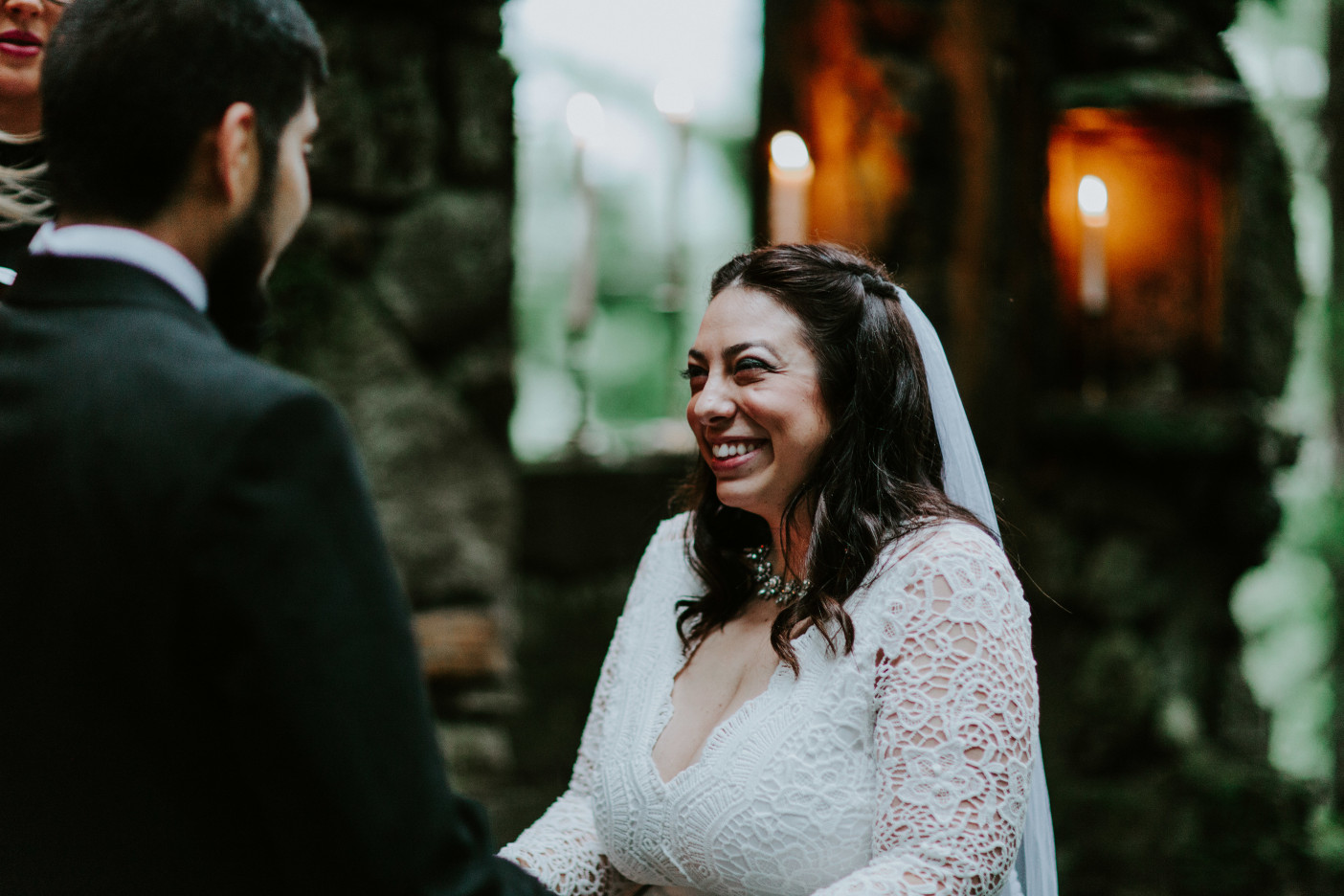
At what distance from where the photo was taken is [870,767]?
1.68 meters

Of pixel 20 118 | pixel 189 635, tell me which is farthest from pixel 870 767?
pixel 20 118

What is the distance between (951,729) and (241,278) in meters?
1.03

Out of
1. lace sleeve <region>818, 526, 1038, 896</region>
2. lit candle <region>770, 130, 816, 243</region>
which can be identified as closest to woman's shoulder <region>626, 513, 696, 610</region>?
lace sleeve <region>818, 526, 1038, 896</region>

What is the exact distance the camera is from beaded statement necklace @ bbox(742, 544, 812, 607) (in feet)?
6.37

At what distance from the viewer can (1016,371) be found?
4.22 metres

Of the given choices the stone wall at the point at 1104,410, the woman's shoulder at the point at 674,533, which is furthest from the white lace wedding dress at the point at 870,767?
the stone wall at the point at 1104,410

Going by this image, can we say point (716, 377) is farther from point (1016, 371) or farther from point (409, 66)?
point (1016, 371)

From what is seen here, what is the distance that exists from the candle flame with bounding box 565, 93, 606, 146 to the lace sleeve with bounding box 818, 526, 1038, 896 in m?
2.95

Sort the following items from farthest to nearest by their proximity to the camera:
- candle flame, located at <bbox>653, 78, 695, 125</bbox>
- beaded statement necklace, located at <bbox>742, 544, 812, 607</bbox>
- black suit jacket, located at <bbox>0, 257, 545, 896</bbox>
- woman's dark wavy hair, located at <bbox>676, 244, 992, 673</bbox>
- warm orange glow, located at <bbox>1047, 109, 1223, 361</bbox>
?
candle flame, located at <bbox>653, 78, 695, 125</bbox>, warm orange glow, located at <bbox>1047, 109, 1223, 361</bbox>, beaded statement necklace, located at <bbox>742, 544, 812, 607</bbox>, woman's dark wavy hair, located at <bbox>676, 244, 992, 673</bbox>, black suit jacket, located at <bbox>0, 257, 545, 896</bbox>

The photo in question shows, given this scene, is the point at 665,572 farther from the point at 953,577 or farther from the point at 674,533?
the point at 953,577

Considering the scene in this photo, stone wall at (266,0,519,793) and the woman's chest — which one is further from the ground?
stone wall at (266,0,519,793)

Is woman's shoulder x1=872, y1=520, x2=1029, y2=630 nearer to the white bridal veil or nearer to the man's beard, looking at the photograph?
the white bridal veil

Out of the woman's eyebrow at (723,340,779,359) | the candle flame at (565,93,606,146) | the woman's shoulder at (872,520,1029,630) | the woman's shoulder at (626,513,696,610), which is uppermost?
the candle flame at (565,93,606,146)

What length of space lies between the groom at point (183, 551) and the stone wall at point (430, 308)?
2.09 metres
